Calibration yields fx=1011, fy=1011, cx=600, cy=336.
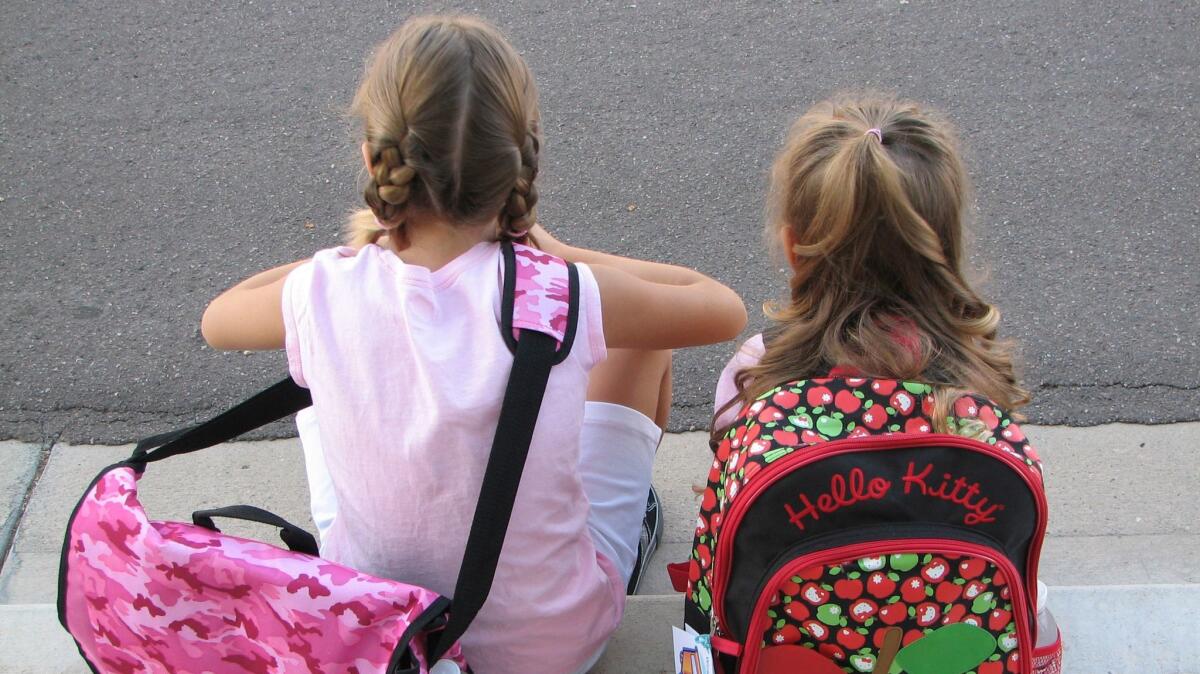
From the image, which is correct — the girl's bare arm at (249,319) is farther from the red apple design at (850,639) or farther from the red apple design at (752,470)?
the red apple design at (850,639)

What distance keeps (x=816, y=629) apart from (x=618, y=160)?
2.42 m

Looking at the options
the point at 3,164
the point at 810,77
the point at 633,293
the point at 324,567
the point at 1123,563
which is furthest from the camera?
the point at 810,77

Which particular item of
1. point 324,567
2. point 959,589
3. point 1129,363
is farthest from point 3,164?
point 1129,363

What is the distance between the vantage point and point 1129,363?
2.94 metres

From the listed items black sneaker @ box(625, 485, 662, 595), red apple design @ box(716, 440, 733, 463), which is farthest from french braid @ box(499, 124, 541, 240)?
black sneaker @ box(625, 485, 662, 595)

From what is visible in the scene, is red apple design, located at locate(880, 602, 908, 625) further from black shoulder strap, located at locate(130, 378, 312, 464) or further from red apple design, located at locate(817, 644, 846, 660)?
black shoulder strap, located at locate(130, 378, 312, 464)

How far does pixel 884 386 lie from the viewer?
1.46 m

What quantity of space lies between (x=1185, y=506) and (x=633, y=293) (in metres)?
1.84

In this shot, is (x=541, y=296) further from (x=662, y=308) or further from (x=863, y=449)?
(x=863, y=449)

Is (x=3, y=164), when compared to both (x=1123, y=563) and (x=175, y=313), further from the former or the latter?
(x=1123, y=563)

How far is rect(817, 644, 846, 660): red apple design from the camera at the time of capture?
4.91ft

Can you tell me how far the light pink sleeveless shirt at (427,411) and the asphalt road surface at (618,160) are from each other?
1349 mm

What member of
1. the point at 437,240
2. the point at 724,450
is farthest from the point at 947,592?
the point at 437,240

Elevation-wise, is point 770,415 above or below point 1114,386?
above
